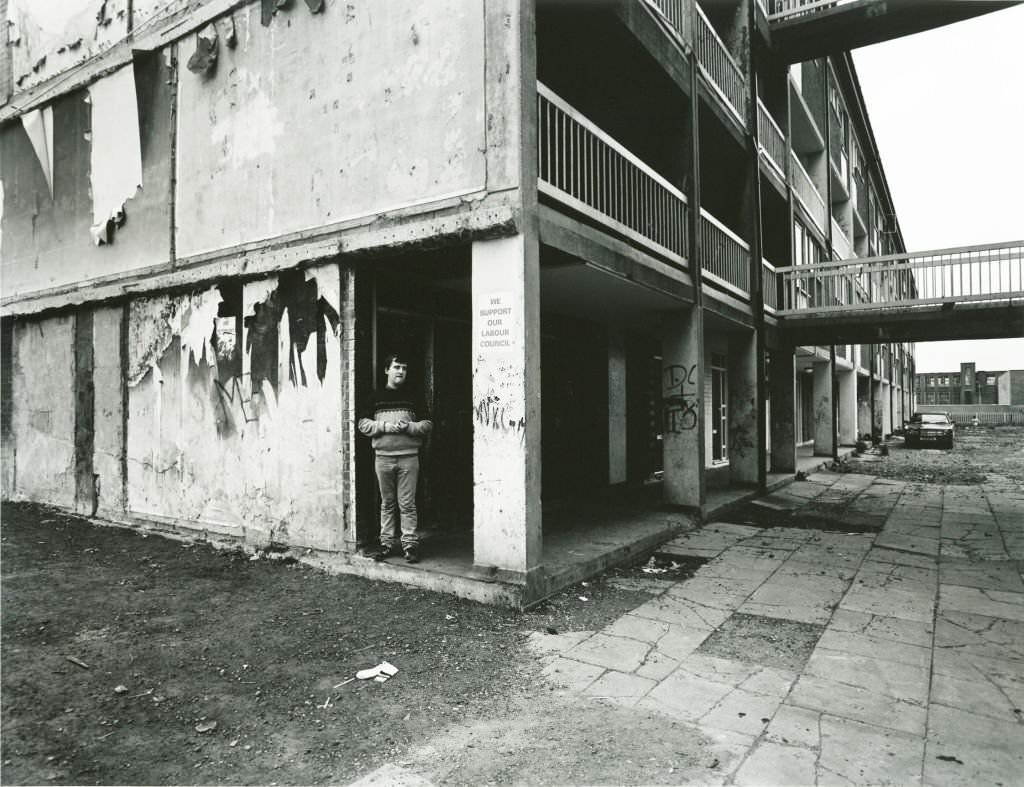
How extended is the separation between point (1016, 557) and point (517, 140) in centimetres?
725

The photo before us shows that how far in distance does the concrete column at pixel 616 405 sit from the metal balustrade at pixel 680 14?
14.9 feet

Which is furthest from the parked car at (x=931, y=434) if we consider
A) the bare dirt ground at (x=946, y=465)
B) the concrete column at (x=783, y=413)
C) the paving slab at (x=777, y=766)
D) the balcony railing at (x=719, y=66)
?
the paving slab at (x=777, y=766)

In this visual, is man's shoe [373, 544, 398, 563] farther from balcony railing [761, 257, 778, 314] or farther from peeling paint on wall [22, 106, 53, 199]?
balcony railing [761, 257, 778, 314]

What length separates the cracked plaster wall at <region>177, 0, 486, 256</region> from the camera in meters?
5.61

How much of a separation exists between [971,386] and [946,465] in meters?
68.3

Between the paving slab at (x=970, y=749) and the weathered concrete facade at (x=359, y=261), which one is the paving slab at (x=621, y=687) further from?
the paving slab at (x=970, y=749)

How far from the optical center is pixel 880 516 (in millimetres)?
9945

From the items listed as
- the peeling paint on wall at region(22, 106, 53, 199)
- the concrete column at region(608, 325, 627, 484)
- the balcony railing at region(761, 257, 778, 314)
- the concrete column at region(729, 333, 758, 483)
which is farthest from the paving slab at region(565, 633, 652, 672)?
the peeling paint on wall at region(22, 106, 53, 199)

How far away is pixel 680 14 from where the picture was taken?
9.18 metres

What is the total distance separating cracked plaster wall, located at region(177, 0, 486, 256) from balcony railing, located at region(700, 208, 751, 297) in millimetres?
4986

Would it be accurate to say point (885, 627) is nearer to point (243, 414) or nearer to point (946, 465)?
point (243, 414)

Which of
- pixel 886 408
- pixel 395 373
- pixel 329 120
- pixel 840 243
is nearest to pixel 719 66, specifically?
pixel 329 120

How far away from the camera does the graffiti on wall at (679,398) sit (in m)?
8.82

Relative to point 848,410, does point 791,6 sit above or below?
above
